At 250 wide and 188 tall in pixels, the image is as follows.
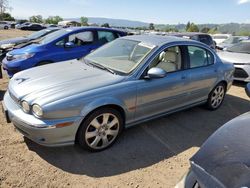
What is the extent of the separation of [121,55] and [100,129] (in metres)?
1.41

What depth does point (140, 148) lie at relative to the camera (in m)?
3.88

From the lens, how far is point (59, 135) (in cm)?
324

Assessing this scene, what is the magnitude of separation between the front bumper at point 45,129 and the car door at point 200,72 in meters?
2.36

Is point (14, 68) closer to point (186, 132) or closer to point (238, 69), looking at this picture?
point (186, 132)

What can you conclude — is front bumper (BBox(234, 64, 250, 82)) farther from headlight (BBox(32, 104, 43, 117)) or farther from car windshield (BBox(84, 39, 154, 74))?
headlight (BBox(32, 104, 43, 117))

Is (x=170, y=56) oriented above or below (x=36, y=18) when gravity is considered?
above

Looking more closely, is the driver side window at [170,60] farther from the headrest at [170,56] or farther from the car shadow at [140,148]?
the car shadow at [140,148]

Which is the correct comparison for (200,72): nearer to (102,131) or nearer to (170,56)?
(170,56)

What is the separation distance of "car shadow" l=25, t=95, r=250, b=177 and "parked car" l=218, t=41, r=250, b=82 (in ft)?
10.0

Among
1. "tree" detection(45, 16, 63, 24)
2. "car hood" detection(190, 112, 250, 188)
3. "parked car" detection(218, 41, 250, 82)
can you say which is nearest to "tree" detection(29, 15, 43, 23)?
"tree" detection(45, 16, 63, 24)

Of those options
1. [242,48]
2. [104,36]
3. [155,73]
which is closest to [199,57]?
[155,73]

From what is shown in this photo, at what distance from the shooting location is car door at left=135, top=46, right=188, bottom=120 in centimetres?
399

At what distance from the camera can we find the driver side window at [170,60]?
4.34 meters

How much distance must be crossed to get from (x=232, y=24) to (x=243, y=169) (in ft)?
277
